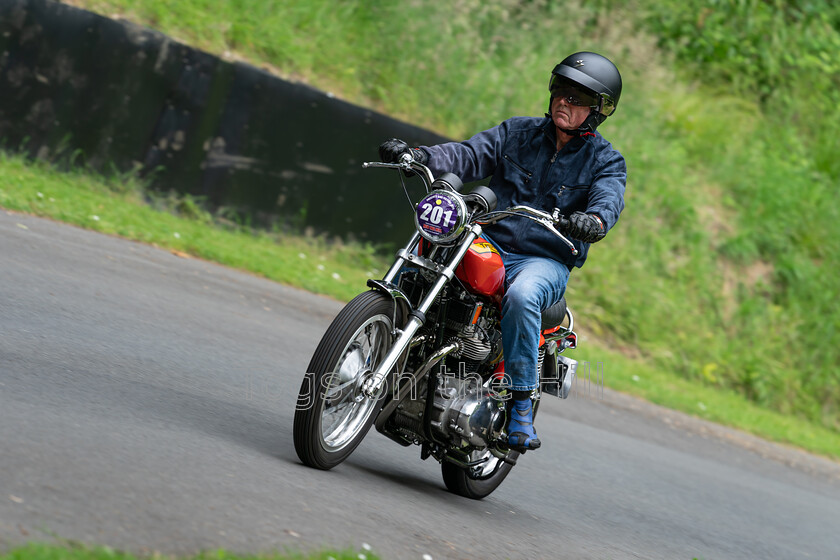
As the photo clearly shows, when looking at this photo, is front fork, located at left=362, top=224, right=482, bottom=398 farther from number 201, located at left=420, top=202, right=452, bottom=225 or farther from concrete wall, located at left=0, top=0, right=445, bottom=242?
concrete wall, located at left=0, top=0, right=445, bottom=242

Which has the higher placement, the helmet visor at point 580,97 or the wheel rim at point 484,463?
the helmet visor at point 580,97

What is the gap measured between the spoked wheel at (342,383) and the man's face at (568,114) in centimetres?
141

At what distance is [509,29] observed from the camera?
16.3 m

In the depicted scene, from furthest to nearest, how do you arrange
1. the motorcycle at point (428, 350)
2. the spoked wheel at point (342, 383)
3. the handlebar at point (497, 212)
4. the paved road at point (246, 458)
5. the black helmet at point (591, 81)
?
1. the black helmet at point (591, 81)
2. the handlebar at point (497, 212)
3. the motorcycle at point (428, 350)
4. the spoked wheel at point (342, 383)
5. the paved road at point (246, 458)

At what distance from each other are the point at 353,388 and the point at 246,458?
0.57 metres

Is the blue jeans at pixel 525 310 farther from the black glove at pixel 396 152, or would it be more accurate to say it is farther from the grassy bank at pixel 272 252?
the grassy bank at pixel 272 252

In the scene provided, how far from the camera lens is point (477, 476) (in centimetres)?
563

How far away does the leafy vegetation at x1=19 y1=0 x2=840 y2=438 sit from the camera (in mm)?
13398

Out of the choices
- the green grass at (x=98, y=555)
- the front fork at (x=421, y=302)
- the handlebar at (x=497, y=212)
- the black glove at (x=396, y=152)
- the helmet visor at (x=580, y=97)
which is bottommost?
the green grass at (x=98, y=555)

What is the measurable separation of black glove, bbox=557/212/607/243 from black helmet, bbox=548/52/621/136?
2.55 feet

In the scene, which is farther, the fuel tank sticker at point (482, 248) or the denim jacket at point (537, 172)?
the denim jacket at point (537, 172)

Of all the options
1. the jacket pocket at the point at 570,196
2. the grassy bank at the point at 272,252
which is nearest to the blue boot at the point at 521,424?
the jacket pocket at the point at 570,196

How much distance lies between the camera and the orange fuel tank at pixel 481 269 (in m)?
4.90

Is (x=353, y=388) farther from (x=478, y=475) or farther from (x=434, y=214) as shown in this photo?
(x=478, y=475)
